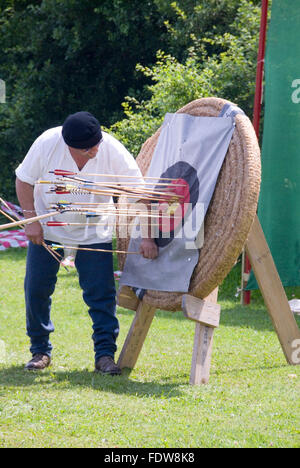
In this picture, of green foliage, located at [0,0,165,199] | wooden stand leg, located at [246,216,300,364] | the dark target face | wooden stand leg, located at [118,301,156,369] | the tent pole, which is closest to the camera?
the dark target face

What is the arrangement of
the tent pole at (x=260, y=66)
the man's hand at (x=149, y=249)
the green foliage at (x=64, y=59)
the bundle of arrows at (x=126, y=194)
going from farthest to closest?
the green foliage at (x=64, y=59), the tent pole at (x=260, y=66), the man's hand at (x=149, y=249), the bundle of arrows at (x=126, y=194)


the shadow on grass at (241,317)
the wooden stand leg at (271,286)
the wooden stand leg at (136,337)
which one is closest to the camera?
the wooden stand leg at (271,286)

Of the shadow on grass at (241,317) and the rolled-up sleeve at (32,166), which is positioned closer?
the rolled-up sleeve at (32,166)

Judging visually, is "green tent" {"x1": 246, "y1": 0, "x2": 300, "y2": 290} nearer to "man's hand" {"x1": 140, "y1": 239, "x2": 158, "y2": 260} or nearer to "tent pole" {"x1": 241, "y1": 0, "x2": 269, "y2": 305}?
"tent pole" {"x1": 241, "y1": 0, "x2": 269, "y2": 305}

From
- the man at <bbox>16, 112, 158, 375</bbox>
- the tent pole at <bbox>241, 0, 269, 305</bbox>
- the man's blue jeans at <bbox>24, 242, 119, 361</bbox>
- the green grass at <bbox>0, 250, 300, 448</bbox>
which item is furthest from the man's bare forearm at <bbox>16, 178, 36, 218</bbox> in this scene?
the tent pole at <bbox>241, 0, 269, 305</bbox>

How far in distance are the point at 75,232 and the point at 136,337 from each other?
0.76m

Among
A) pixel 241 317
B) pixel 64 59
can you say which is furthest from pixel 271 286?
pixel 64 59

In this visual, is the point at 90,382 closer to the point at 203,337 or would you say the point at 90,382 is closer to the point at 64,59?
the point at 203,337

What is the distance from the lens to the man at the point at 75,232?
448 centimetres

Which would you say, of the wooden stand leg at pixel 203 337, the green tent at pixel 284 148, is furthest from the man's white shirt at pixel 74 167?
the green tent at pixel 284 148

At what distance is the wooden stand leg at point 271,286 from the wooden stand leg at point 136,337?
2.27 feet

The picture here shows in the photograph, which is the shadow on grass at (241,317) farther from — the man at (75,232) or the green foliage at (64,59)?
the green foliage at (64,59)

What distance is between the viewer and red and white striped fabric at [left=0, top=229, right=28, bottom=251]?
434 inches

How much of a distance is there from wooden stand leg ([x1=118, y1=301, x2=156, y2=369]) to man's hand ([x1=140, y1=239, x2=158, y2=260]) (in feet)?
1.26
